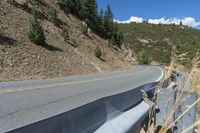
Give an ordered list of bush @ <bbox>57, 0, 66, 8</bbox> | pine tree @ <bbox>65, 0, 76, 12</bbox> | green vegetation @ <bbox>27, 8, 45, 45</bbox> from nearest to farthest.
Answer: green vegetation @ <bbox>27, 8, 45, 45</bbox> < bush @ <bbox>57, 0, 66, 8</bbox> < pine tree @ <bbox>65, 0, 76, 12</bbox>

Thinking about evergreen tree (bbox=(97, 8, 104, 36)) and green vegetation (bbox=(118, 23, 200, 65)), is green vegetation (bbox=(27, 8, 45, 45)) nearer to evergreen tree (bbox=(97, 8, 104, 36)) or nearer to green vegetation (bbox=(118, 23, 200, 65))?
evergreen tree (bbox=(97, 8, 104, 36))

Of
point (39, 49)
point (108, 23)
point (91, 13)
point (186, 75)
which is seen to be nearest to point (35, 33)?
point (39, 49)

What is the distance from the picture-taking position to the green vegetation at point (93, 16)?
52094mm

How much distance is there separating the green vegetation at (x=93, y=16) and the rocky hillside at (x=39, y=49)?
248 inches

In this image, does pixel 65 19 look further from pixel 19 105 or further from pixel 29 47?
pixel 19 105

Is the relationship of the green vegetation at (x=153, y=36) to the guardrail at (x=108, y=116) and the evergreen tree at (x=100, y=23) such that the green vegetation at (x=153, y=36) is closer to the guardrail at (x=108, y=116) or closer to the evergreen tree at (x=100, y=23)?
the evergreen tree at (x=100, y=23)

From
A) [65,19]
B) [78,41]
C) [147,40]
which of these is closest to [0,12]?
[78,41]

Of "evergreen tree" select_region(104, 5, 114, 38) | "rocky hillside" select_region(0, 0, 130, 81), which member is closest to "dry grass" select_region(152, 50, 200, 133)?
"rocky hillside" select_region(0, 0, 130, 81)

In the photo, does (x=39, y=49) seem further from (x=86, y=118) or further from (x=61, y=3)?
(x=86, y=118)

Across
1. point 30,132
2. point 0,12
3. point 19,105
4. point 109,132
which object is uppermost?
point 0,12

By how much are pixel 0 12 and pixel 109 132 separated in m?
28.6

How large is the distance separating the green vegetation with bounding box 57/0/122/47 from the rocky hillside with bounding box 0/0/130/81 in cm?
630

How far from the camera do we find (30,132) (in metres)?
1.70

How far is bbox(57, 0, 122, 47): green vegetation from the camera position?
52.1 m
